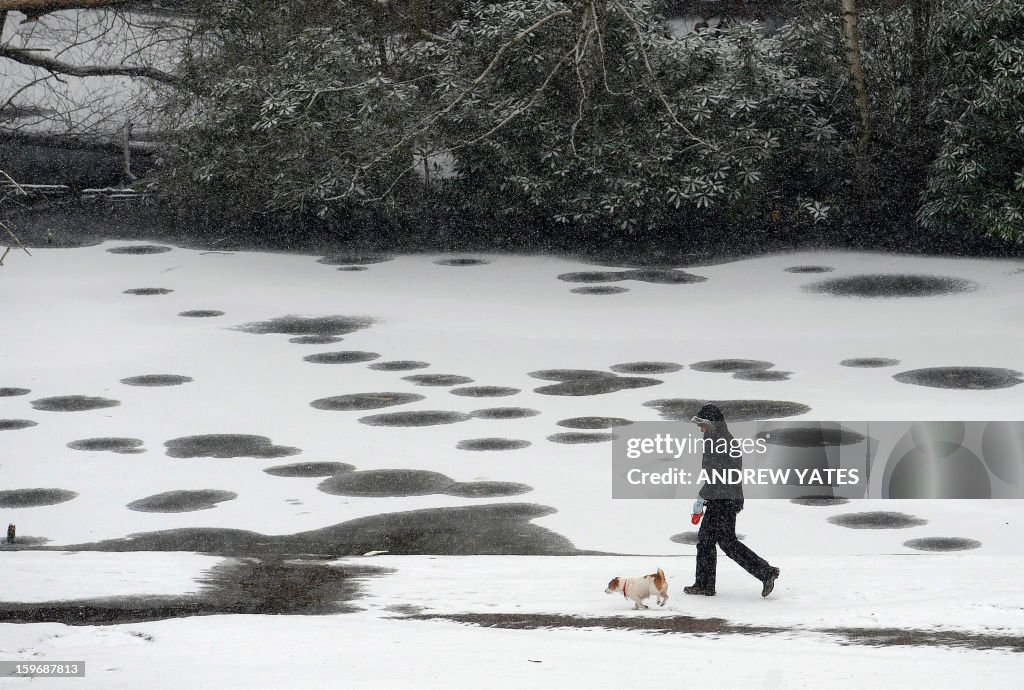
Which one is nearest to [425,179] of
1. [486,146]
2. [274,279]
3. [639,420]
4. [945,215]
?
[486,146]

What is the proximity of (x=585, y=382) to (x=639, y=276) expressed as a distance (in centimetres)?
619

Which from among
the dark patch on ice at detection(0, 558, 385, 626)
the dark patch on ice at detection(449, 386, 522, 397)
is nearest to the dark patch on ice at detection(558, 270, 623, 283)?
the dark patch on ice at detection(449, 386, 522, 397)

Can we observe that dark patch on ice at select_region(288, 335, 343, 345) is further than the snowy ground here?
Yes

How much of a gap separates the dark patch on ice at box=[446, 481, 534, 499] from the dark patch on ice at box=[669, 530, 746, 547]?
148 centimetres

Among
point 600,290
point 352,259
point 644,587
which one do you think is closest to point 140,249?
point 352,259

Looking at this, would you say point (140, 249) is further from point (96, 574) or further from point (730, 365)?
point (96, 574)

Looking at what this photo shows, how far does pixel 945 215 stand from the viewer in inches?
797

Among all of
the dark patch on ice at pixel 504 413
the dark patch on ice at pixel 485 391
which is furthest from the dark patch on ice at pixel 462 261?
the dark patch on ice at pixel 504 413

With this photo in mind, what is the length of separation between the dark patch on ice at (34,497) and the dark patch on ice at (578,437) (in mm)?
3983

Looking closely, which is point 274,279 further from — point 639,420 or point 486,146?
point 639,420

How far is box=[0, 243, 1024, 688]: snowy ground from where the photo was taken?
6.32 meters

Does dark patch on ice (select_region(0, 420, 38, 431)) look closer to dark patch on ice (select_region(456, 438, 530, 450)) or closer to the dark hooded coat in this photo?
dark patch on ice (select_region(456, 438, 530, 450))

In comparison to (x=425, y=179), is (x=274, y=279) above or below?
below

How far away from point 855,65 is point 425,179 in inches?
272
